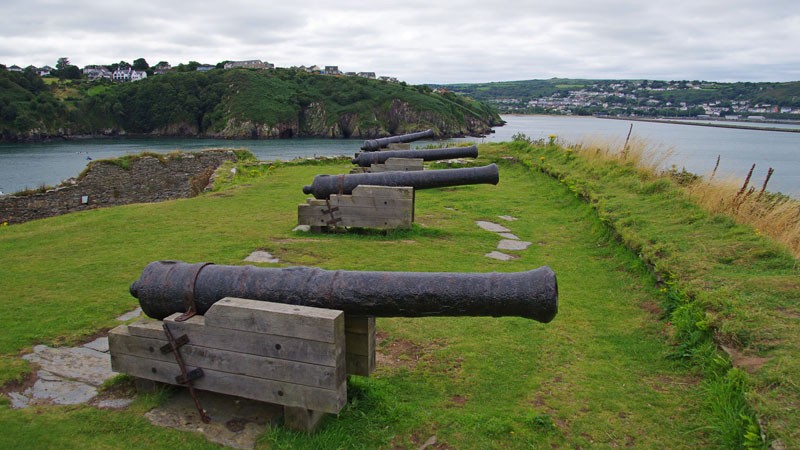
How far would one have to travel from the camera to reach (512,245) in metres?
7.70

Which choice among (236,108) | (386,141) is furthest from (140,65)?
(386,141)

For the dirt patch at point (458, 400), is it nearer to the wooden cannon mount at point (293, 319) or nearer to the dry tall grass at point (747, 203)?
the wooden cannon mount at point (293, 319)

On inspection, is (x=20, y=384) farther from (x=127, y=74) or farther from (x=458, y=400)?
(x=127, y=74)

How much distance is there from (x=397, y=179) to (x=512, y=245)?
2.15m

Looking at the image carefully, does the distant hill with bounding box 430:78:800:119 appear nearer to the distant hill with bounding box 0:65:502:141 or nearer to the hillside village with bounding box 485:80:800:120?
the hillside village with bounding box 485:80:800:120

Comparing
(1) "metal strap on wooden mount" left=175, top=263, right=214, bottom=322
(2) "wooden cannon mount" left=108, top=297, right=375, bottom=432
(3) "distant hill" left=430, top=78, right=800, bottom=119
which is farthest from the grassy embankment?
(3) "distant hill" left=430, top=78, right=800, bottom=119

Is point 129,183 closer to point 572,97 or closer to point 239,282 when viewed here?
point 239,282

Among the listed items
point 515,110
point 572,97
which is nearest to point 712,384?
point 515,110

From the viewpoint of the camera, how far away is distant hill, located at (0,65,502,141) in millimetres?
76125

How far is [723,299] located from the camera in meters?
4.26

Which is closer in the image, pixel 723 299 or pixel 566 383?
pixel 566 383

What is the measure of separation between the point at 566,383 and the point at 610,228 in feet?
14.5

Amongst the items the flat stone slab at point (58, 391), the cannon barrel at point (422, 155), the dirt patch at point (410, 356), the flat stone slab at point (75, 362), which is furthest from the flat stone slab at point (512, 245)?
the cannon barrel at point (422, 155)

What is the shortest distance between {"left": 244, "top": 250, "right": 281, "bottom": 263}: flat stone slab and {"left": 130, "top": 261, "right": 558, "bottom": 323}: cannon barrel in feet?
10.7
